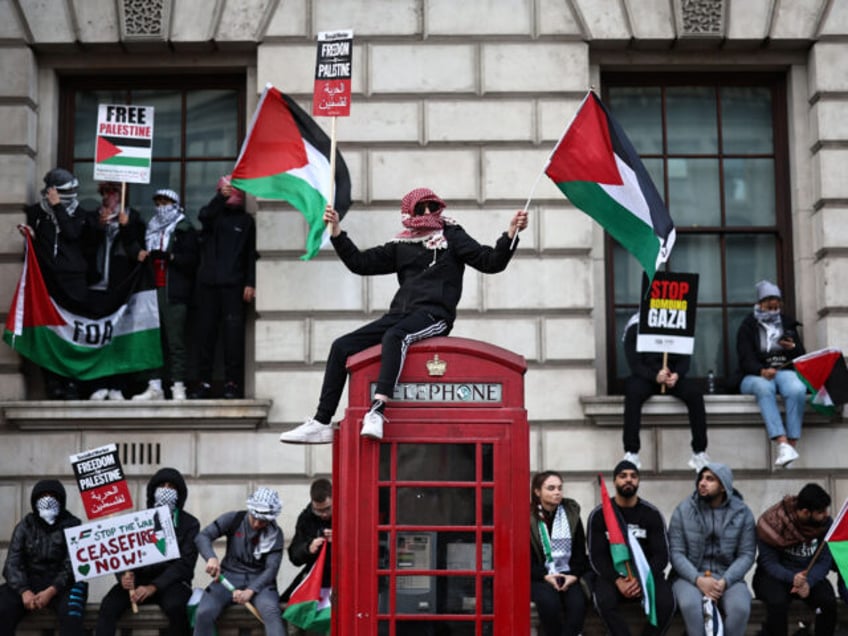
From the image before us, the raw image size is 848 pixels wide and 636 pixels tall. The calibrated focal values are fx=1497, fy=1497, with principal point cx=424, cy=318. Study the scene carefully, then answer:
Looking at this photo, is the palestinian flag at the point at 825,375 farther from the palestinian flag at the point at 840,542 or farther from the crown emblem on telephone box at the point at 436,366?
the crown emblem on telephone box at the point at 436,366

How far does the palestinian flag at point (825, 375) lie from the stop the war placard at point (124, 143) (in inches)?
275

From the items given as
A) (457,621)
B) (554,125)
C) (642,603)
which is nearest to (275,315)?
(554,125)

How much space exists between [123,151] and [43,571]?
461 centimetres

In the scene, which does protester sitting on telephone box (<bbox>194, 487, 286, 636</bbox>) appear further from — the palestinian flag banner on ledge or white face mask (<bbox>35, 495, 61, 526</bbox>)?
the palestinian flag banner on ledge

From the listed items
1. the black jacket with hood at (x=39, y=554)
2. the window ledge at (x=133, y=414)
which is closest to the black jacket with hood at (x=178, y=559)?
the black jacket with hood at (x=39, y=554)

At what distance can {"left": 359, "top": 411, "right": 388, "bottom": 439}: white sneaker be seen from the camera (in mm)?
9375

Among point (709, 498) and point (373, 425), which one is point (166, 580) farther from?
point (709, 498)

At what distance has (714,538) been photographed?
12.5 metres

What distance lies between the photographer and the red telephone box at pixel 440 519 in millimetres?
9562

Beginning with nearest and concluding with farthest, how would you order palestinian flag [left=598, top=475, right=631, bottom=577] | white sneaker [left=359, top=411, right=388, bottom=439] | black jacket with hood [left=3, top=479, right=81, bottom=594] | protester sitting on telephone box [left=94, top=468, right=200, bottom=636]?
1. white sneaker [left=359, top=411, right=388, bottom=439]
2. palestinian flag [left=598, top=475, right=631, bottom=577]
3. protester sitting on telephone box [left=94, top=468, right=200, bottom=636]
4. black jacket with hood [left=3, top=479, right=81, bottom=594]

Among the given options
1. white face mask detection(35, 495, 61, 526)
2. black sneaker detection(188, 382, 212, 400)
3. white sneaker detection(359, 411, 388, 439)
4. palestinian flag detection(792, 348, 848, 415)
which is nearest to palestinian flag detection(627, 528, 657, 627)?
white sneaker detection(359, 411, 388, 439)

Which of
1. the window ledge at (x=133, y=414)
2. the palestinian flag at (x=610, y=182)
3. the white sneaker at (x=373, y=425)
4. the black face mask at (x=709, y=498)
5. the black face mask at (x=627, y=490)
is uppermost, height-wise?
the palestinian flag at (x=610, y=182)

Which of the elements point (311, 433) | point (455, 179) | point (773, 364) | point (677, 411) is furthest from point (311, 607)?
point (773, 364)

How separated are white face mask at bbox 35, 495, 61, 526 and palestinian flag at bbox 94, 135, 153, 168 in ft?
12.5
